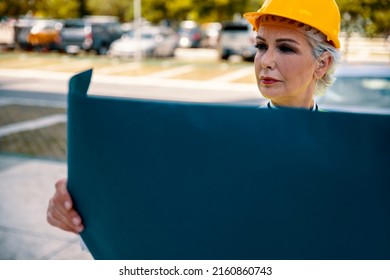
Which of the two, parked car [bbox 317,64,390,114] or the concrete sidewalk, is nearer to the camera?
the concrete sidewalk

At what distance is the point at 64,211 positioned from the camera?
46.8 inches

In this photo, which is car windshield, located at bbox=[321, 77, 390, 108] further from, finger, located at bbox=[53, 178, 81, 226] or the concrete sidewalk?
finger, located at bbox=[53, 178, 81, 226]

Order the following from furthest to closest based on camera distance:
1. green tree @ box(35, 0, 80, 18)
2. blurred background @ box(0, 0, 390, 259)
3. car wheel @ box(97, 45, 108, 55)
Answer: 1. green tree @ box(35, 0, 80, 18)
2. car wheel @ box(97, 45, 108, 55)
3. blurred background @ box(0, 0, 390, 259)

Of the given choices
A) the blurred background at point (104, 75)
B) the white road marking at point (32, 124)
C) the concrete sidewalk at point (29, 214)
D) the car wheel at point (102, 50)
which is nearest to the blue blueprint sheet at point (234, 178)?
the blurred background at point (104, 75)

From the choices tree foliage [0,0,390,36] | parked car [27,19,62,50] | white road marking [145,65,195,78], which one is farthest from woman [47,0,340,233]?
parked car [27,19,62,50]

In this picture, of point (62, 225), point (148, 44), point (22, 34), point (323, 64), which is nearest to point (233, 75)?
point (148, 44)

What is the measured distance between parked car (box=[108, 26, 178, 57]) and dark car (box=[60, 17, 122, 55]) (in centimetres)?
123

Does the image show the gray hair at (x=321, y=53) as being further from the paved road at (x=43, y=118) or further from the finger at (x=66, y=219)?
the paved road at (x=43, y=118)

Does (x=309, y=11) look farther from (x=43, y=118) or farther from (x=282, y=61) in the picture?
(x=43, y=118)

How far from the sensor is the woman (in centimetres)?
140

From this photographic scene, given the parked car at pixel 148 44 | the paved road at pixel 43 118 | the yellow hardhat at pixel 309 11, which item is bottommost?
the parked car at pixel 148 44

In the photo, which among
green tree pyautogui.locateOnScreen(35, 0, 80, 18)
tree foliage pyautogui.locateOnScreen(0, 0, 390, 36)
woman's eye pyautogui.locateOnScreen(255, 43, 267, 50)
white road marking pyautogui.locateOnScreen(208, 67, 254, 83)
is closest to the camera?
woman's eye pyautogui.locateOnScreen(255, 43, 267, 50)

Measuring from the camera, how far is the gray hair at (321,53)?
148cm

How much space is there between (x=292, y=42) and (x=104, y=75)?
16.8m
